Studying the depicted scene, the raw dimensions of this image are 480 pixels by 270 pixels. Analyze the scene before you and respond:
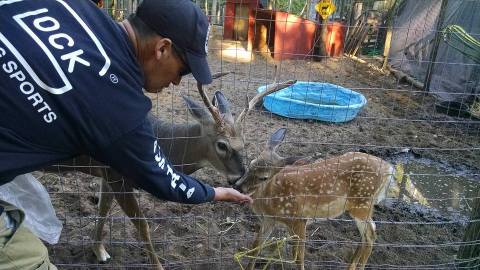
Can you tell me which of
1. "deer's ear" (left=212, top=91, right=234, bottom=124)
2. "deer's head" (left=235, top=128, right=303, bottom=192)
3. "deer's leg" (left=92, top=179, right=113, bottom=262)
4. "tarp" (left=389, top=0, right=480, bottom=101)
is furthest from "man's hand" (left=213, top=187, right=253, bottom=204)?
"tarp" (left=389, top=0, right=480, bottom=101)

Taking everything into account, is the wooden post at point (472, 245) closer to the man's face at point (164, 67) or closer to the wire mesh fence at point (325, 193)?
the wire mesh fence at point (325, 193)

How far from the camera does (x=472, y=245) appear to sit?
3.30m

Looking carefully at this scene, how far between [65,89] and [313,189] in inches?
103

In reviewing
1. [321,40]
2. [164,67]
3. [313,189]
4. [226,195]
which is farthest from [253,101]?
[321,40]

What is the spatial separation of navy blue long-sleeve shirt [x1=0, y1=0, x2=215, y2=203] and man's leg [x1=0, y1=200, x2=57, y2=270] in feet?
Answer: 0.95

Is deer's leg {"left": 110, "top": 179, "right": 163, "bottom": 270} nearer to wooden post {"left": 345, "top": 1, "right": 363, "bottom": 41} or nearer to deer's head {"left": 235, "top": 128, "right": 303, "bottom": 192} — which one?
deer's head {"left": 235, "top": 128, "right": 303, "bottom": 192}

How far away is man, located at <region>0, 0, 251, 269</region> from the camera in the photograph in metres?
1.52

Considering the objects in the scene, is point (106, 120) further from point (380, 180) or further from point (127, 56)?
point (380, 180)

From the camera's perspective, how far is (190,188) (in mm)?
2104

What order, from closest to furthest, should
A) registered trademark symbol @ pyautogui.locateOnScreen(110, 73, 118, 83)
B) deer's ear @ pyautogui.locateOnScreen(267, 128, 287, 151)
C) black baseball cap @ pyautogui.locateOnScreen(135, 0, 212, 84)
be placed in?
registered trademark symbol @ pyautogui.locateOnScreen(110, 73, 118, 83)
black baseball cap @ pyautogui.locateOnScreen(135, 0, 212, 84)
deer's ear @ pyautogui.locateOnScreen(267, 128, 287, 151)

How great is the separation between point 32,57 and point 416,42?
9.43 metres

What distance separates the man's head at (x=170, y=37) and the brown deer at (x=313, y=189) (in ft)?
5.97

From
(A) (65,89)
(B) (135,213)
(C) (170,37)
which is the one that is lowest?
(B) (135,213)

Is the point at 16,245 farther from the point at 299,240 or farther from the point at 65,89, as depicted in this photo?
the point at 299,240
